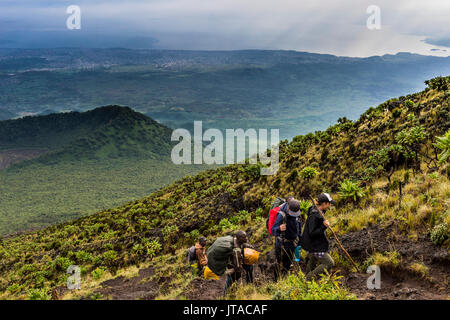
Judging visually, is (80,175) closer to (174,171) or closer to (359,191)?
(174,171)

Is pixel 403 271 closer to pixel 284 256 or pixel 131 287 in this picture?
pixel 284 256

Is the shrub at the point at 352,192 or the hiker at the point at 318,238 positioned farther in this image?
the shrub at the point at 352,192

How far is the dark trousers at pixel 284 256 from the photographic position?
7804 millimetres

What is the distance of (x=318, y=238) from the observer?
7039mm

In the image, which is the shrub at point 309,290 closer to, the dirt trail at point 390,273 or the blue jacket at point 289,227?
the dirt trail at point 390,273

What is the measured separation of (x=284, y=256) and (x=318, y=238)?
1476 millimetres

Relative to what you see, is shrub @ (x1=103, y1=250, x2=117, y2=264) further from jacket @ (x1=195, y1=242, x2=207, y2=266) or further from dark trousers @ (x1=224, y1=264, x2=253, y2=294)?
dark trousers @ (x1=224, y1=264, x2=253, y2=294)

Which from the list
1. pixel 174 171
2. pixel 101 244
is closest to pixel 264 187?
pixel 101 244

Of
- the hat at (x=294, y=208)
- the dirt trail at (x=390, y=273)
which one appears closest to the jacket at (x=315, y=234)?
the hat at (x=294, y=208)

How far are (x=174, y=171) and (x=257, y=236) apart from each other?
17742cm

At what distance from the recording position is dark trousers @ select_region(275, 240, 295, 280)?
25.6 feet

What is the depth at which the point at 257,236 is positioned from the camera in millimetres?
13633

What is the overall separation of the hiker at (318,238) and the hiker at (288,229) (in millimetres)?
399

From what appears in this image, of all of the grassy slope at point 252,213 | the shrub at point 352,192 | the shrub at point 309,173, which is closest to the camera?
the grassy slope at point 252,213
